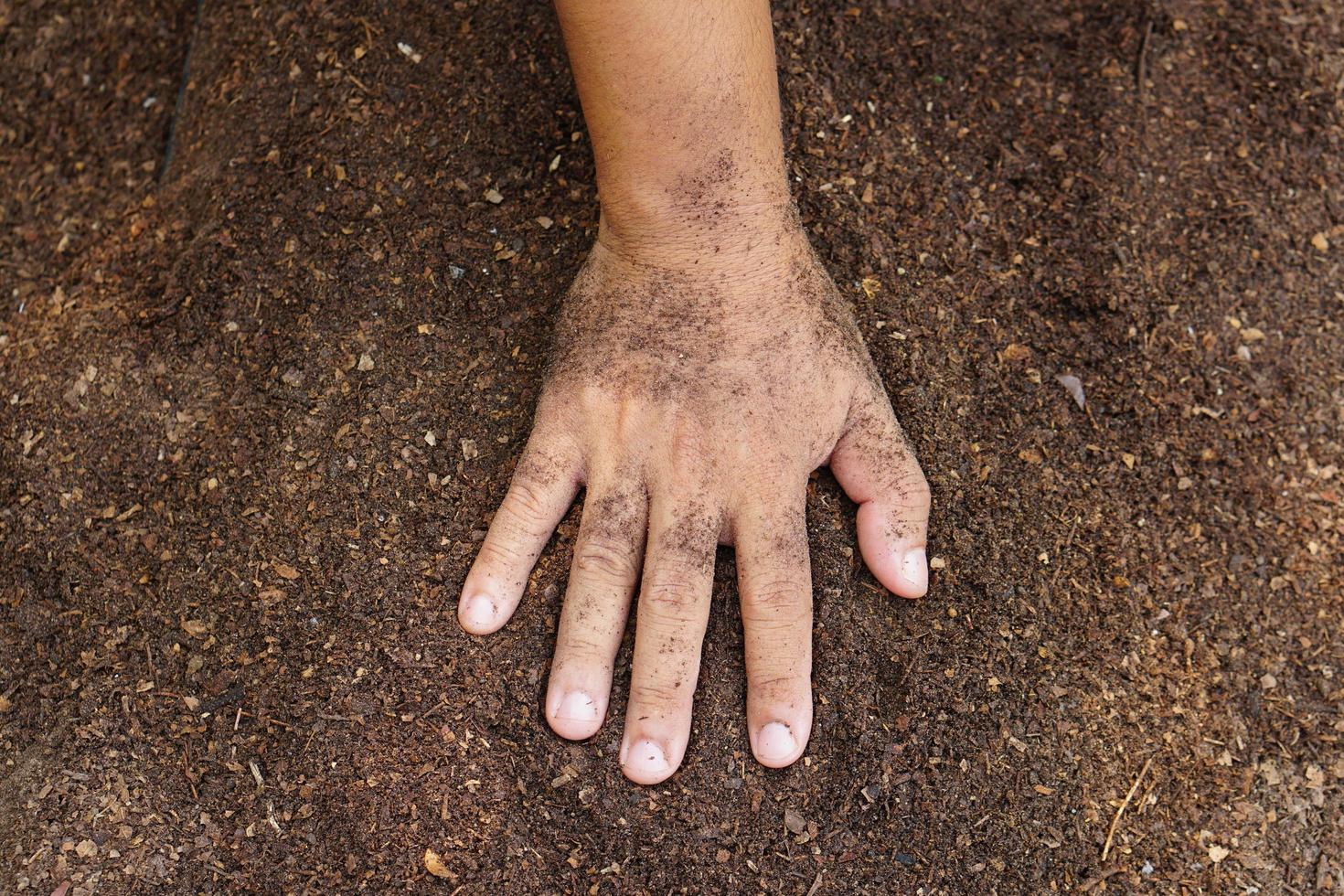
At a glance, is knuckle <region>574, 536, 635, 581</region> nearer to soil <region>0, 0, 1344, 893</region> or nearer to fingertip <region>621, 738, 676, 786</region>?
soil <region>0, 0, 1344, 893</region>

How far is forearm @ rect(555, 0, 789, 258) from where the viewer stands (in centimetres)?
132

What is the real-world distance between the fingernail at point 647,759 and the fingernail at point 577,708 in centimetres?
7

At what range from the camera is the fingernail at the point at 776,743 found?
4.61ft

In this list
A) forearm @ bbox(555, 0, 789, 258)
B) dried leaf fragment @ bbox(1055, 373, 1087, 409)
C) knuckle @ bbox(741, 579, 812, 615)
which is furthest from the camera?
dried leaf fragment @ bbox(1055, 373, 1087, 409)

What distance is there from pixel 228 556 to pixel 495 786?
523mm

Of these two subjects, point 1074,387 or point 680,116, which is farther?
point 1074,387

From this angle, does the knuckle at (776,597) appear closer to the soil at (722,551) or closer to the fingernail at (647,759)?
the soil at (722,551)

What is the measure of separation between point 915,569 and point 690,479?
0.35 meters

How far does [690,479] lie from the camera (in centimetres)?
144

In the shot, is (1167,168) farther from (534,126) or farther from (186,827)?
(186,827)

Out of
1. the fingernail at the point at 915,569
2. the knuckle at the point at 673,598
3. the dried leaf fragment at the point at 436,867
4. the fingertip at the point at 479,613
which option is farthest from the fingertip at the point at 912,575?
the dried leaf fragment at the point at 436,867

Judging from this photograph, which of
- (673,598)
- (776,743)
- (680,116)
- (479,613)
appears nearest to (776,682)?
(776,743)

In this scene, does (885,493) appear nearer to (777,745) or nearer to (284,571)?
(777,745)

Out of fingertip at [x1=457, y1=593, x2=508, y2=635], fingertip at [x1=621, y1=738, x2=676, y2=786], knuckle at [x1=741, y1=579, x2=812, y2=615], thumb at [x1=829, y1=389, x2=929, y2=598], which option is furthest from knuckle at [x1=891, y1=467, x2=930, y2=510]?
fingertip at [x1=457, y1=593, x2=508, y2=635]
